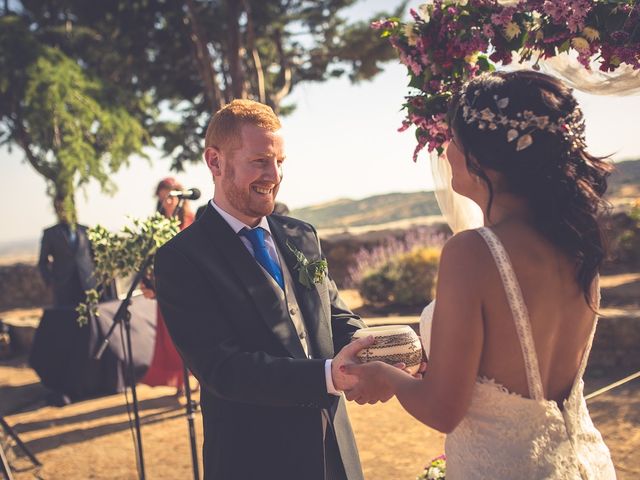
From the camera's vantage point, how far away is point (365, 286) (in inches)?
380

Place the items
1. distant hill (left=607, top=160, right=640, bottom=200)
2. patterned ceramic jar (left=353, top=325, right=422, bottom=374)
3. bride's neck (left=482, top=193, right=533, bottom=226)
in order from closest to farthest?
bride's neck (left=482, top=193, right=533, bottom=226) < patterned ceramic jar (left=353, top=325, right=422, bottom=374) < distant hill (left=607, top=160, right=640, bottom=200)

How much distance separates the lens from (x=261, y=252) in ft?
7.56

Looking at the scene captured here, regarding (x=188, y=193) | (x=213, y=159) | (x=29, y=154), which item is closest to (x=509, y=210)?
(x=213, y=159)

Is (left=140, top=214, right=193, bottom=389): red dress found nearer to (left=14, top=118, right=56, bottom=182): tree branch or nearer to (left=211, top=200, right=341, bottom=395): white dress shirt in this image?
(left=211, top=200, right=341, bottom=395): white dress shirt

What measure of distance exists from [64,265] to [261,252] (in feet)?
19.7

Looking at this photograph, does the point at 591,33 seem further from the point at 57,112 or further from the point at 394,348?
the point at 57,112

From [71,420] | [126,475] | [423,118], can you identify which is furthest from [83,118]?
[423,118]

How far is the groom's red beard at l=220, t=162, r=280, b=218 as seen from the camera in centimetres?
225

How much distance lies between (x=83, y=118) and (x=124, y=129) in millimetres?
935

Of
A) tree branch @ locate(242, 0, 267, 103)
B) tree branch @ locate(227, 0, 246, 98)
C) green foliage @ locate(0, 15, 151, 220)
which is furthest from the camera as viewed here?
tree branch @ locate(242, 0, 267, 103)

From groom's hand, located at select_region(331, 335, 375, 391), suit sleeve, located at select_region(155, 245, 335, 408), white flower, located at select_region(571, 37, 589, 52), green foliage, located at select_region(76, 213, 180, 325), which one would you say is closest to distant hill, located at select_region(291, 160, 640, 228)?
green foliage, located at select_region(76, 213, 180, 325)

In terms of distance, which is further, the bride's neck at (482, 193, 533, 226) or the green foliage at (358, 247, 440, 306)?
the green foliage at (358, 247, 440, 306)

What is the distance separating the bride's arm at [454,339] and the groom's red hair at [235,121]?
1.00 m

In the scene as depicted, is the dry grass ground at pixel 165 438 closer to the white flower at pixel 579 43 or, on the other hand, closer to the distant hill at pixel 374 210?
the white flower at pixel 579 43
